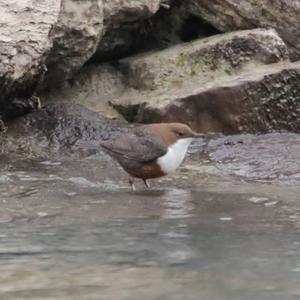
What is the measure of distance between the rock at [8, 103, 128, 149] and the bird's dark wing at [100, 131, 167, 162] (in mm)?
1589

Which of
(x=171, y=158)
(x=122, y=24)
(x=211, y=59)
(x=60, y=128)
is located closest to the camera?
(x=171, y=158)

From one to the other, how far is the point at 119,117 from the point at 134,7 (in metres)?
1.19

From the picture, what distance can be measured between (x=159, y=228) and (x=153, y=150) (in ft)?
5.79

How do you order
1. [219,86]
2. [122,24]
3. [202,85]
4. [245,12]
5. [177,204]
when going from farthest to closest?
1. [245,12]
2. [122,24]
3. [202,85]
4. [219,86]
5. [177,204]

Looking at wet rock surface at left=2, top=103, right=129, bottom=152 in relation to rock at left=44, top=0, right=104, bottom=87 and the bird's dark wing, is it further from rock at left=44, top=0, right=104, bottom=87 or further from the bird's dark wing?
the bird's dark wing

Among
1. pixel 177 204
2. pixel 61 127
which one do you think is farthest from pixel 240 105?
pixel 177 204

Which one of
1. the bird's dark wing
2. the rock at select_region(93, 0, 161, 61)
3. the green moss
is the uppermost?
the rock at select_region(93, 0, 161, 61)

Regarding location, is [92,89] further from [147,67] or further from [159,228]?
[159,228]

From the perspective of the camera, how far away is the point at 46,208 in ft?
19.2

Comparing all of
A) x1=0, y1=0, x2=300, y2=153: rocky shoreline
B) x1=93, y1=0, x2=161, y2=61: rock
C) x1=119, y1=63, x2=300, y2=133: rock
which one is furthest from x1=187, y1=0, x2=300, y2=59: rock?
x1=119, y1=63, x2=300, y2=133: rock

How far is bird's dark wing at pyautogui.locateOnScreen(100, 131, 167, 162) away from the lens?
6.77 metres

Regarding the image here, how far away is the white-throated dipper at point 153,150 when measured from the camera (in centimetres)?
675

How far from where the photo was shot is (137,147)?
6.82 meters

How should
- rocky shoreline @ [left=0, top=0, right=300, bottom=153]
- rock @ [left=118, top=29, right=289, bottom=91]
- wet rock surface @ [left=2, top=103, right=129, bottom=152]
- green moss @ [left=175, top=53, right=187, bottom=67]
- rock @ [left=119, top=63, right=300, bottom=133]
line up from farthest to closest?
green moss @ [left=175, top=53, right=187, bottom=67], rock @ [left=118, top=29, right=289, bottom=91], rock @ [left=119, top=63, right=300, bottom=133], wet rock surface @ [left=2, top=103, right=129, bottom=152], rocky shoreline @ [left=0, top=0, right=300, bottom=153]
